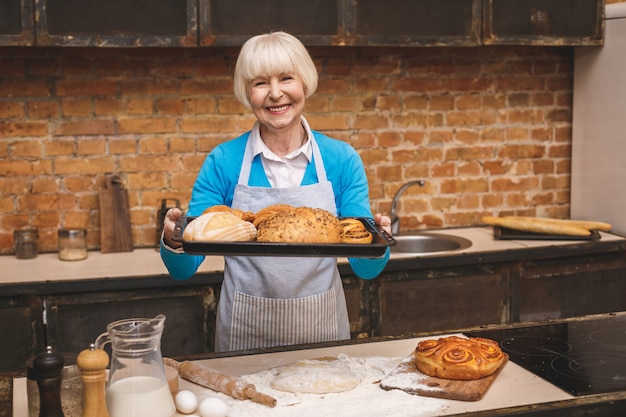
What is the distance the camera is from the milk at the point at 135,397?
1600 mm

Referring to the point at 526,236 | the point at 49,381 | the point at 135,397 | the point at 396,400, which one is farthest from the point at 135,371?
the point at 526,236

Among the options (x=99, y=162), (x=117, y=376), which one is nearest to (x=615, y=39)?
(x=99, y=162)

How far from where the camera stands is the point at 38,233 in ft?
12.6

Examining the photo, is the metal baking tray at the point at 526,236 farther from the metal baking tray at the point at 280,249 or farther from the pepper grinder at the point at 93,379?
the pepper grinder at the point at 93,379

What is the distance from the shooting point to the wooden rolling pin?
183cm

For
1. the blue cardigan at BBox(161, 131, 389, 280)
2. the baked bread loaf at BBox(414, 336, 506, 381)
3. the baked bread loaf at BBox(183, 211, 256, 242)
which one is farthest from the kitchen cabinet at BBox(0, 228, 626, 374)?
the baked bread loaf at BBox(183, 211, 256, 242)

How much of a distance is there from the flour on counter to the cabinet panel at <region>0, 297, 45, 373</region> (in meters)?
1.60

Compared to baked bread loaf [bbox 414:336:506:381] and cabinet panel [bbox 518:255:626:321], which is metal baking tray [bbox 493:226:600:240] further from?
baked bread loaf [bbox 414:336:506:381]

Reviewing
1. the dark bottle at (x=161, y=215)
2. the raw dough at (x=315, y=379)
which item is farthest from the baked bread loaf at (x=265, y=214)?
the dark bottle at (x=161, y=215)

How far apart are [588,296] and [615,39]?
1.41 m

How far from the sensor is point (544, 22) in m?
4.05

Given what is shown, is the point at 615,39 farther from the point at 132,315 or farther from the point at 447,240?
the point at 132,315

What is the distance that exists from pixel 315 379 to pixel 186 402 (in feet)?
1.13

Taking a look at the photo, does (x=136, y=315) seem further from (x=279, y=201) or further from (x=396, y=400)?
(x=396, y=400)
